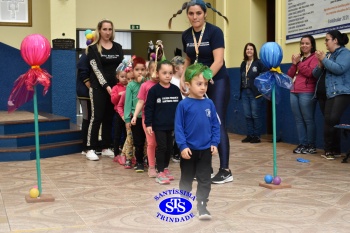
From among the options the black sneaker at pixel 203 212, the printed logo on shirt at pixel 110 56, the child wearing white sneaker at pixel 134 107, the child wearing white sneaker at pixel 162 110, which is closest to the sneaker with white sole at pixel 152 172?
the child wearing white sneaker at pixel 162 110

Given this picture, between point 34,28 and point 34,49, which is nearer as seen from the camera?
point 34,49

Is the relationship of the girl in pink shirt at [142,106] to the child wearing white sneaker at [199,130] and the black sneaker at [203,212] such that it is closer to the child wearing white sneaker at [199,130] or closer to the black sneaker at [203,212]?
the child wearing white sneaker at [199,130]

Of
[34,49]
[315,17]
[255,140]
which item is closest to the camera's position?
[34,49]

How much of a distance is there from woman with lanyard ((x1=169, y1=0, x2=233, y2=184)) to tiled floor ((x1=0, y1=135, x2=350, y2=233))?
1.12ft

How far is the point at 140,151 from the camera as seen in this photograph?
5.75m

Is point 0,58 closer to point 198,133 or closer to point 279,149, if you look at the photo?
point 279,149

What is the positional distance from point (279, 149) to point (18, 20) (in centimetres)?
689

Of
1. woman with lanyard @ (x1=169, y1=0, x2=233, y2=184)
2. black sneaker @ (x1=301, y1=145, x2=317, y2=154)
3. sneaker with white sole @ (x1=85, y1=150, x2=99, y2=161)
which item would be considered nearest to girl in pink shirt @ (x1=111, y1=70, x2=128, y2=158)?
sneaker with white sole @ (x1=85, y1=150, x2=99, y2=161)

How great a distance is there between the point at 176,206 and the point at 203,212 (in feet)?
0.73

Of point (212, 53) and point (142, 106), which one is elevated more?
point (212, 53)

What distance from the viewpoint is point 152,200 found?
421 cm

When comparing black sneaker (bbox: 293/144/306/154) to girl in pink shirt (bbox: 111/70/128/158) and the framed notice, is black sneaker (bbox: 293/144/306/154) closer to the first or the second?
girl in pink shirt (bbox: 111/70/128/158)

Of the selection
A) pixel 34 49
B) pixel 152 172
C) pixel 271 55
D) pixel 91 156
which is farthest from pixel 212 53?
pixel 91 156

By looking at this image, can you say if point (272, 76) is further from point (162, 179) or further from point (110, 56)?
point (110, 56)
